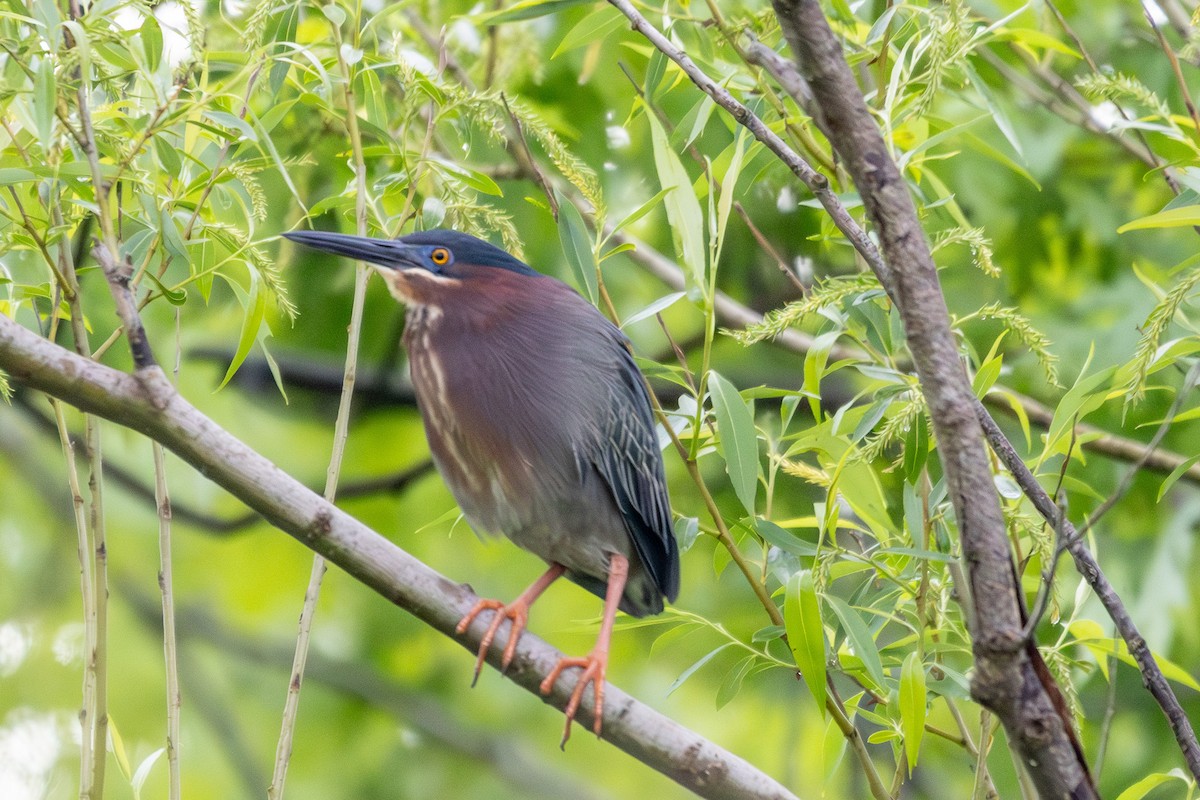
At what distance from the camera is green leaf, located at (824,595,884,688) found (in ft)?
5.65

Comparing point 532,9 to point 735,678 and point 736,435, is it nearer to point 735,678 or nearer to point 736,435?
point 736,435

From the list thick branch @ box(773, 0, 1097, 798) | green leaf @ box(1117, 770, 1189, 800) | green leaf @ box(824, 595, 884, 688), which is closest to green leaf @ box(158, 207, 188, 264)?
thick branch @ box(773, 0, 1097, 798)

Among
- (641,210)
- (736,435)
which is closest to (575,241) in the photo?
(641,210)

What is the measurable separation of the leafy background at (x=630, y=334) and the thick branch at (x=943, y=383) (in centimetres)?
39

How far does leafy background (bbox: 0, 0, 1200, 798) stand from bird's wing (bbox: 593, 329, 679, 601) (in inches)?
6.4

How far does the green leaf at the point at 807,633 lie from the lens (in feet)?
5.45

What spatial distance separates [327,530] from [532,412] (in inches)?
34.9

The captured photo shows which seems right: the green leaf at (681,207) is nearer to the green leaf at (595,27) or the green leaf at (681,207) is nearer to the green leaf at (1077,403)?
the green leaf at (595,27)

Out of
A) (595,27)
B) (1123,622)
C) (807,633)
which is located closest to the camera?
(1123,622)

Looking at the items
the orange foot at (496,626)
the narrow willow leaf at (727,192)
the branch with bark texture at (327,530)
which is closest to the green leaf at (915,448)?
the narrow willow leaf at (727,192)

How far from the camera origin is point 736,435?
186 centimetres

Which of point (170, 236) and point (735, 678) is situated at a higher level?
point (170, 236)

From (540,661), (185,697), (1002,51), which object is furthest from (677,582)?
(185,697)

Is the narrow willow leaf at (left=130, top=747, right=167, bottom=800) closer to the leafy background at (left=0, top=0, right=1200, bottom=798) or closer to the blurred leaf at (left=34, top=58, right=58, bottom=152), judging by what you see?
the leafy background at (left=0, top=0, right=1200, bottom=798)
